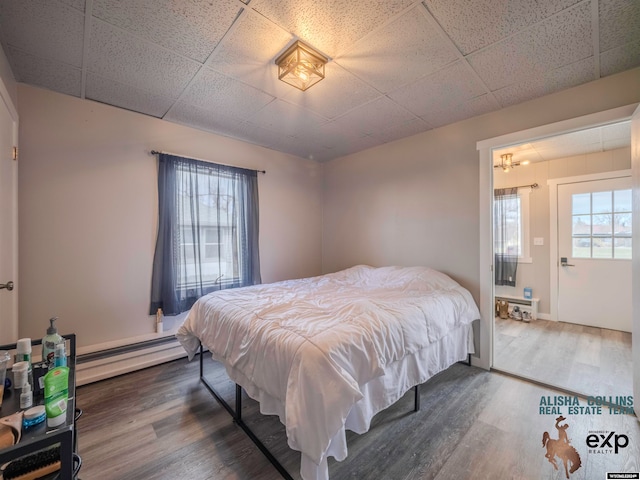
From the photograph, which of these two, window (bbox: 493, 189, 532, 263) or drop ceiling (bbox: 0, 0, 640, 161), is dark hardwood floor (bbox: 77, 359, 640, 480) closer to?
drop ceiling (bbox: 0, 0, 640, 161)

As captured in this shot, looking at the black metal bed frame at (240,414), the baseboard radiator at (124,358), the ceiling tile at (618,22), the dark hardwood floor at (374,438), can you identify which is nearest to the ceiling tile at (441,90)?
the ceiling tile at (618,22)

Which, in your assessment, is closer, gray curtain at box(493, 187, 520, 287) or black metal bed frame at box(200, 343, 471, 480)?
black metal bed frame at box(200, 343, 471, 480)

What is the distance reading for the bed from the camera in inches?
47.4

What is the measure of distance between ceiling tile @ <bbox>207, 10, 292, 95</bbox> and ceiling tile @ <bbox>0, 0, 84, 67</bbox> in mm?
765

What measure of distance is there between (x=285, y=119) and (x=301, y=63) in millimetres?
1039

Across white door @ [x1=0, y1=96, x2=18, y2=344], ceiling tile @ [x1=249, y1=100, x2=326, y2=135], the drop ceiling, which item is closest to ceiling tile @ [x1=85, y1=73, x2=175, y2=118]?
the drop ceiling

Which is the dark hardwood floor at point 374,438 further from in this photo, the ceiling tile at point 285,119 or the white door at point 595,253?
the ceiling tile at point 285,119

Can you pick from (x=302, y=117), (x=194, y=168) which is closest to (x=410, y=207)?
(x=302, y=117)

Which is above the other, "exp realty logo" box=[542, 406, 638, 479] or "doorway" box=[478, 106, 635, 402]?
"doorway" box=[478, 106, 635, 402]

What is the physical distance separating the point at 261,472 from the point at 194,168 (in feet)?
9.16

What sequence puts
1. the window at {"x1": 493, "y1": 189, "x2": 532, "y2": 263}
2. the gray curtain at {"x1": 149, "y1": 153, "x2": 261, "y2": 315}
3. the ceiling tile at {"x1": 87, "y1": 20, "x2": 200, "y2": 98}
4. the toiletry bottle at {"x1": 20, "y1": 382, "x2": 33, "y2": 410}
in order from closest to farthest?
the toiletry bottle at {"x1": 20, "y1": 382, "x2": 33, "y2": 410} → the ceiling tile at {"x1": 87, "y1": 20, "x2": 200, "y2": 98} → the gray curtain at {"x1": 149, "y1": 153, "x2": 261, "y2": 315} → the window at {"x1": 493, "y1": 189, "x2": 532, "y2": 263}

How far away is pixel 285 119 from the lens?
9.20 ft

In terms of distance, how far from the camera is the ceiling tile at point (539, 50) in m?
1.55

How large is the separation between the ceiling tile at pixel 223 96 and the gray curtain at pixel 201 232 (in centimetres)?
71
